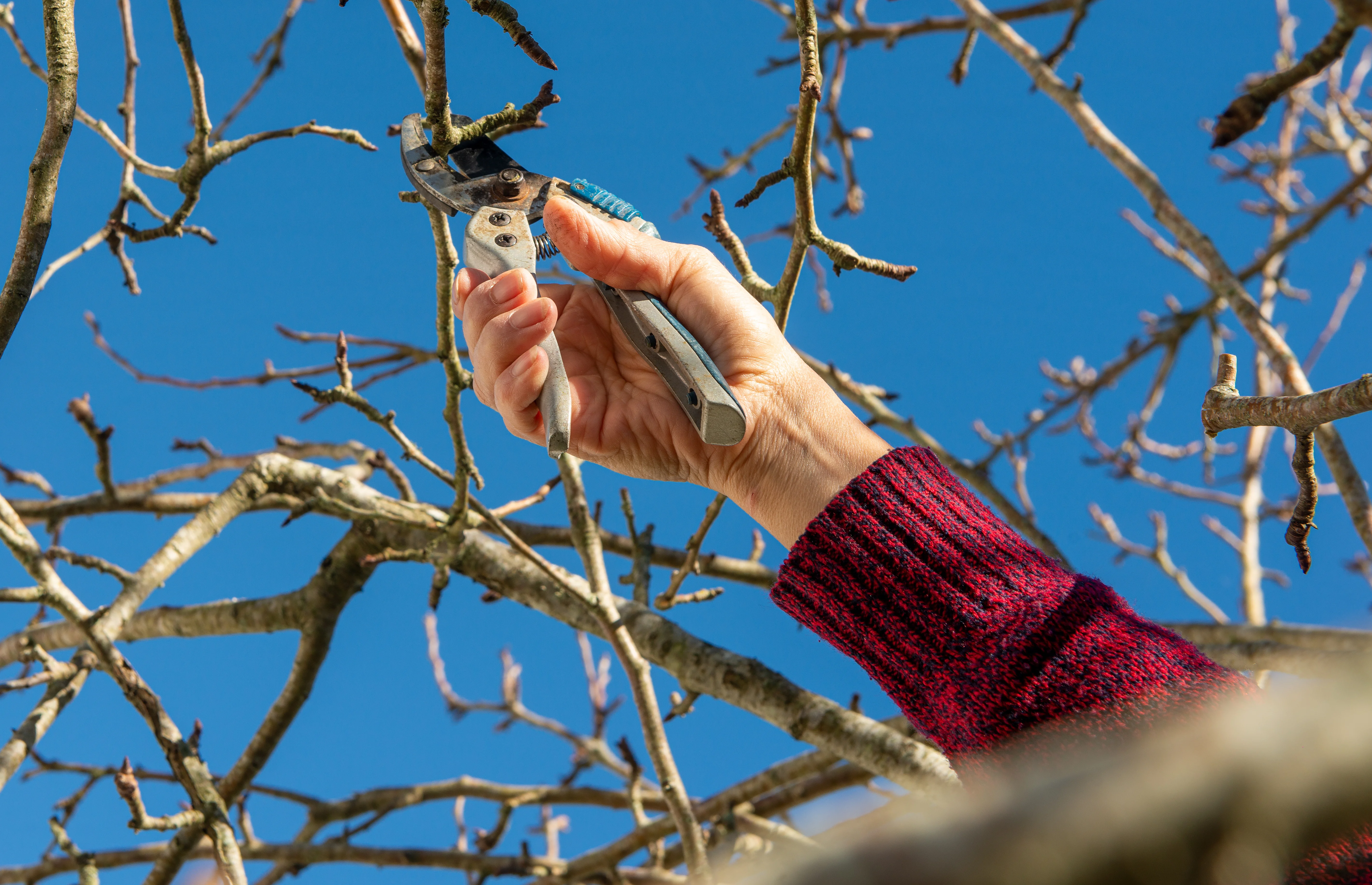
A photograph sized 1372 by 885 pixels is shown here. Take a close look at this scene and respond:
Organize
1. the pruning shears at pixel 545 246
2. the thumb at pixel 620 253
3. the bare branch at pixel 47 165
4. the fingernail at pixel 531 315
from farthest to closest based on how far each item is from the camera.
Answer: the thumb at pixel 620 253 → the fingernail at pixel 531 315 → the pruning shears at pixel 545 246 → the bare branch at pixel 47 165

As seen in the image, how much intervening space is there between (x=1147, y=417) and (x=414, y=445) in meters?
3.31

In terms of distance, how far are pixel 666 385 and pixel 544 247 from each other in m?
0.41

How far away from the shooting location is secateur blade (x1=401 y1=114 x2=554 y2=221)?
1782mm

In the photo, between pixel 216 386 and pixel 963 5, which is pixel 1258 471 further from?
pixel 216 386

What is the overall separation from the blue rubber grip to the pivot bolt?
125 millimetres

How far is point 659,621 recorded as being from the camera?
249 centimetres

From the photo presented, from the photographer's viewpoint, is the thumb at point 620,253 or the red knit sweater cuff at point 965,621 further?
the thumb at point 620,253

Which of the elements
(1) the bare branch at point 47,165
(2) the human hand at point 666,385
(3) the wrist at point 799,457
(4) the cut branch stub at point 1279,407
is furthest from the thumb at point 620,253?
(4) the cut branch stub at point 1279,407

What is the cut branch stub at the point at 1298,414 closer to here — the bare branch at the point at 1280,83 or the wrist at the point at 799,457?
the bare branch at the point at 1280,83

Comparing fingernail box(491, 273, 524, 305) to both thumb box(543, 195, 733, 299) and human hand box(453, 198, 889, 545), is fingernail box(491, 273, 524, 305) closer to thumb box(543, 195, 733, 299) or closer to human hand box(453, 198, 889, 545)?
human hand box(453, 198, 889, 545)

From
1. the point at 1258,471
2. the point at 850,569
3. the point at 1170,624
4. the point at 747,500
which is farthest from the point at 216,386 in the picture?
the point at 1258,471

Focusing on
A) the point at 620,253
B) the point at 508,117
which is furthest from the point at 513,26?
the point at 620,253

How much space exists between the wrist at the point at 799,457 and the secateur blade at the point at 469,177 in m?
0.65

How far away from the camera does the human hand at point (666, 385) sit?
5.90 feet
